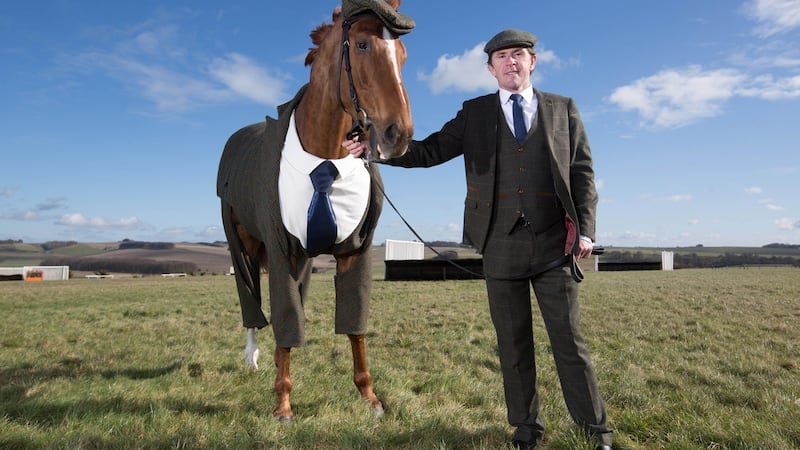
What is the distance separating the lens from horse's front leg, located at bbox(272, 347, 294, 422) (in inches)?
148

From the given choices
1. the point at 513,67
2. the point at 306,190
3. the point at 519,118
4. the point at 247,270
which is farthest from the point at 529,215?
the point at 247,270

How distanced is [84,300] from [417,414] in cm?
1423

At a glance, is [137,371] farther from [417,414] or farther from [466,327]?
[466,327]

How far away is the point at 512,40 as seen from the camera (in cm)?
287

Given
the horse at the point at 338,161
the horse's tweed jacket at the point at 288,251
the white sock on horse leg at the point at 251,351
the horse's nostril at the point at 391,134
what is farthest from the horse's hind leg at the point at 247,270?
the horse's nostril at the point at 391,134

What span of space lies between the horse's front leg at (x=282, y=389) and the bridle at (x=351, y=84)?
182 cm

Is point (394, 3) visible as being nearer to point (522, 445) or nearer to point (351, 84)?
point (351, 84)

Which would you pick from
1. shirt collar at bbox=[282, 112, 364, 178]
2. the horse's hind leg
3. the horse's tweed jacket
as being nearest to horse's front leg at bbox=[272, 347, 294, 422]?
the horse's tweed jacket

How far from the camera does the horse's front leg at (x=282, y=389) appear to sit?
375 cm

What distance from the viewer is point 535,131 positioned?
2967mm

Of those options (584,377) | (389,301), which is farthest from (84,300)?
(584,377)

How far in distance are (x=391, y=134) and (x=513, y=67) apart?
80 cm

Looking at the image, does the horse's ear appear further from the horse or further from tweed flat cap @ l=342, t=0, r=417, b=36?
tweed flat cap @ l=342, t=0, r=417, b=36

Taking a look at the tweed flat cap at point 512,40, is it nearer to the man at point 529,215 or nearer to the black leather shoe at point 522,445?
the man at point 529,215
